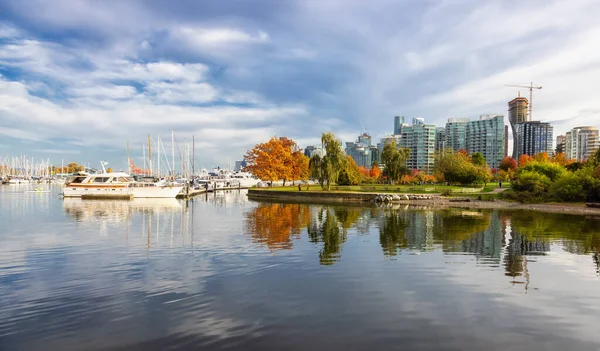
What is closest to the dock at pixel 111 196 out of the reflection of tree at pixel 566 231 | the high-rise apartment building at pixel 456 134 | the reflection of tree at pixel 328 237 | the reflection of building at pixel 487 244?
the reflection of tree at pixel 328 237

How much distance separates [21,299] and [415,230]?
894 inches

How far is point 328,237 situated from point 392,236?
13.9 feet

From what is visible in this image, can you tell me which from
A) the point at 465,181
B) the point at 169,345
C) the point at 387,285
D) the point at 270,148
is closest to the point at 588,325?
the point at 387,285

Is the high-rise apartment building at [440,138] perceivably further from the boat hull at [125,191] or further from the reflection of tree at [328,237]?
the reflection of tree at [328,237]

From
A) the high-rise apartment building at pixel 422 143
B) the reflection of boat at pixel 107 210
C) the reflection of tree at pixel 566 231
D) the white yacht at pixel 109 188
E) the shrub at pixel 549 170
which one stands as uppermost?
the high-rise apartment building at pixel 422 143

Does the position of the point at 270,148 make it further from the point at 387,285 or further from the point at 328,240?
the point at 387,285

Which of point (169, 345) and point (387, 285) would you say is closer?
point (169, 345)

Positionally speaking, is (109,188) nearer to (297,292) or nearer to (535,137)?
(297,292)

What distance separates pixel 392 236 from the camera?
23688 millimetres

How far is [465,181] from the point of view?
66.8 meters

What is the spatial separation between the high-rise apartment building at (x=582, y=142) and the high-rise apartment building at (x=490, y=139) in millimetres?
48483

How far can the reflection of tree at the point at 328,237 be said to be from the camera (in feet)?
55.9

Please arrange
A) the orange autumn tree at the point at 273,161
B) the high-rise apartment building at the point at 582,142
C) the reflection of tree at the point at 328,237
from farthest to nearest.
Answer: the high-rise apartment building at the point at 582,142 → the orange autumn tree at the point at 273,161 → the reflection of tree at the point at 328,237

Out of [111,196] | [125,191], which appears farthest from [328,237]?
[111,196]
